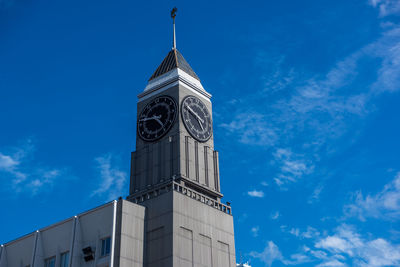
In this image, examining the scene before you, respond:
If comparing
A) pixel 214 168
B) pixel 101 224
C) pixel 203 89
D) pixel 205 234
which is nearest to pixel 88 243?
pixel 101 224

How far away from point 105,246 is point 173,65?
3185cm

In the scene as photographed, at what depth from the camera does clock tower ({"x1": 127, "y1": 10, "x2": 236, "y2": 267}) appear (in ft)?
201

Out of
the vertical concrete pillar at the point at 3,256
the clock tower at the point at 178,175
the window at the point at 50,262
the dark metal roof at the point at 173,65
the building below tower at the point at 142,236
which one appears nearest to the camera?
the building below tower at the point at 142,236

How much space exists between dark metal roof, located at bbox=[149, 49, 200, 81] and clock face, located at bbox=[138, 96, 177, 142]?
664cm

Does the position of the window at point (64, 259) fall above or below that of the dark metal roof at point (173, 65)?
below

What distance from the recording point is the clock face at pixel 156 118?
74562 millimetres

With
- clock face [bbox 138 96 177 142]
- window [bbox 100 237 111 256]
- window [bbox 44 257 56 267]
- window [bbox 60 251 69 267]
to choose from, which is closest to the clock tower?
clock face [bbox 138 96 177 142]

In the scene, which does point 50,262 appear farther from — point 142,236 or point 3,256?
point 142,236

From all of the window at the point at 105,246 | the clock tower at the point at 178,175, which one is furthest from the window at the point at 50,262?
the clock tower at the point at 178,175

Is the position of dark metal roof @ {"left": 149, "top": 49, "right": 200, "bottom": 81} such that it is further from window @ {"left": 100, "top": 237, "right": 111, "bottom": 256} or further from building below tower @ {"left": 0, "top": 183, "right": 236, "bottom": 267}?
window @ {"left": 100, "top": 237, "right": 111, "bottom": 256}

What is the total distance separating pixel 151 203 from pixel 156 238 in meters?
4.53

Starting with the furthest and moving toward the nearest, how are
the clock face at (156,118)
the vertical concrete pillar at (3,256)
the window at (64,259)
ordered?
the clock face at (156,118) → the vertical concrete pillar at (3,256) → the window at (64,259)

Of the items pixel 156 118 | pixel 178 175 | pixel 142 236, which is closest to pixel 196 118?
pixel 156 118

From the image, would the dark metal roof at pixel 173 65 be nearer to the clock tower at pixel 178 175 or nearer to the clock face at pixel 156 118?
the clock tower at pixel 178 175
